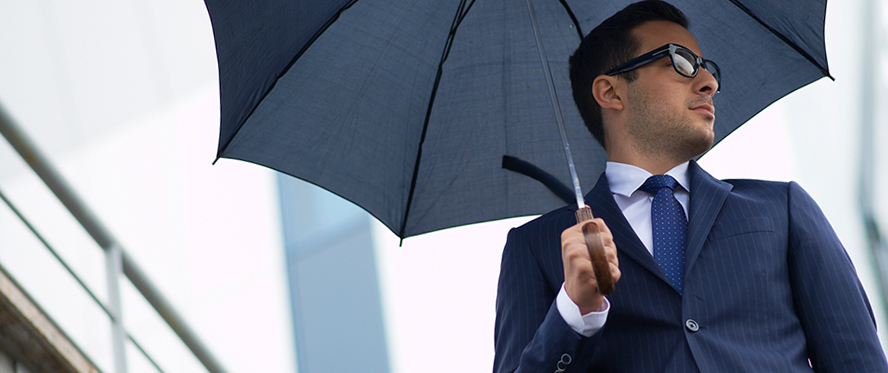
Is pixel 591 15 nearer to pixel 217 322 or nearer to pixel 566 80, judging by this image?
pixel 566 80

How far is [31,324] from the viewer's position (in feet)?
8.37

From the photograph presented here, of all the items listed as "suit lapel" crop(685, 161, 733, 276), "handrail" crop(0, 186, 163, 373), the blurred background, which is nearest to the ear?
"suit lapel" crop(685, 161, 733, 276)

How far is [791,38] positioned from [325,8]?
1.04 meters

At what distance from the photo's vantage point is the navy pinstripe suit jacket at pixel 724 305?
60.3 inches

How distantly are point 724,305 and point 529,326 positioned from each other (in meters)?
0.35

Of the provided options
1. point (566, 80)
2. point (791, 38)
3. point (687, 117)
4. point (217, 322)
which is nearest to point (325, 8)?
point (566, 80)

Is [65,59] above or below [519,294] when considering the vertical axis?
above

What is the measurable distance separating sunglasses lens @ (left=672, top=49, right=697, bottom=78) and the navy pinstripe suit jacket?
0.22 meters

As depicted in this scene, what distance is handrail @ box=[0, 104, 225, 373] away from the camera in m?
2.29

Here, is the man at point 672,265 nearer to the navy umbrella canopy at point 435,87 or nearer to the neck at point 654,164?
the neck at point 654,164

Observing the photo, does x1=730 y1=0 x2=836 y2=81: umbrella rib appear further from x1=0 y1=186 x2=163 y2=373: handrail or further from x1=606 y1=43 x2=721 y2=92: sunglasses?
x1=0 y1=186 x2=163 y2=373: handrail

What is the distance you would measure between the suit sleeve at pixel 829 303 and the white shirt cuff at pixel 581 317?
384 mm

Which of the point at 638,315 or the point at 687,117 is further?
the point at 687,117

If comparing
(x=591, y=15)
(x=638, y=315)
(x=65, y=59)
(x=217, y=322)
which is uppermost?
(x=65, y=59)
